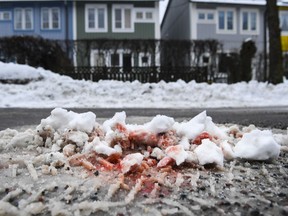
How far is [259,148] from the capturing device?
8.39ft

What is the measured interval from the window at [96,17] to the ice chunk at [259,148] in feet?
78.7

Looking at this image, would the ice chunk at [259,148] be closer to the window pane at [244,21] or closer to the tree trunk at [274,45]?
the tree trunk at [274,45]

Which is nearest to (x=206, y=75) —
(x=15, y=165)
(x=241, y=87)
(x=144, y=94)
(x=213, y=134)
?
→ (x=241, y=87)

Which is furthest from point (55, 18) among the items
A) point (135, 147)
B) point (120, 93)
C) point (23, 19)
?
point (135, 147)

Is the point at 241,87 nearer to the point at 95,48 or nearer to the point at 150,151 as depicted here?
the point at 95,48

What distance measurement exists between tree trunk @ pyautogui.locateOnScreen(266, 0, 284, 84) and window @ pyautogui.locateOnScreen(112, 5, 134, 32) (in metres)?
14.4

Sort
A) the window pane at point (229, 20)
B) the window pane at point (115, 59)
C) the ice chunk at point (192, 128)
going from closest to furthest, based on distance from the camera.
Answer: the ice chunk at point (192, 128) < the window pane at point (115, 59) < the window pane at point (229, 20)

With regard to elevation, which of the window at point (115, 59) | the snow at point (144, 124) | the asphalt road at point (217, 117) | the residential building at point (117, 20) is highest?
the residential building at point (117, 20)

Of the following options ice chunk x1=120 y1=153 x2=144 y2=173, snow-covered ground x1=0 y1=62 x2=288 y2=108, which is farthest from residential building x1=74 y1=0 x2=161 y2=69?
ice chunk x1=120 y1=153 x2=144 y2=173

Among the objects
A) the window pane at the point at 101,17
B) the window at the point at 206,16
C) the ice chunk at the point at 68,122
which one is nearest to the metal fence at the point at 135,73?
the ice chunk at the point at 68,122

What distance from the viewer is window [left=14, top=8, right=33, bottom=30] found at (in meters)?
26.2

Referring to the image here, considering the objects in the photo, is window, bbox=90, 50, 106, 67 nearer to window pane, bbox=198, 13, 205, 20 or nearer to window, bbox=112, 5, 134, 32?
window, bbox=112, 5, 134, 32

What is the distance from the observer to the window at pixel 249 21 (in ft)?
92.3

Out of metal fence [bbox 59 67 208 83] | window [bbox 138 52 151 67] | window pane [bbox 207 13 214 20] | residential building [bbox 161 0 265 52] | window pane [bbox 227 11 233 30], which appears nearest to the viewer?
metal fence [bbox 59 67 208 83]
